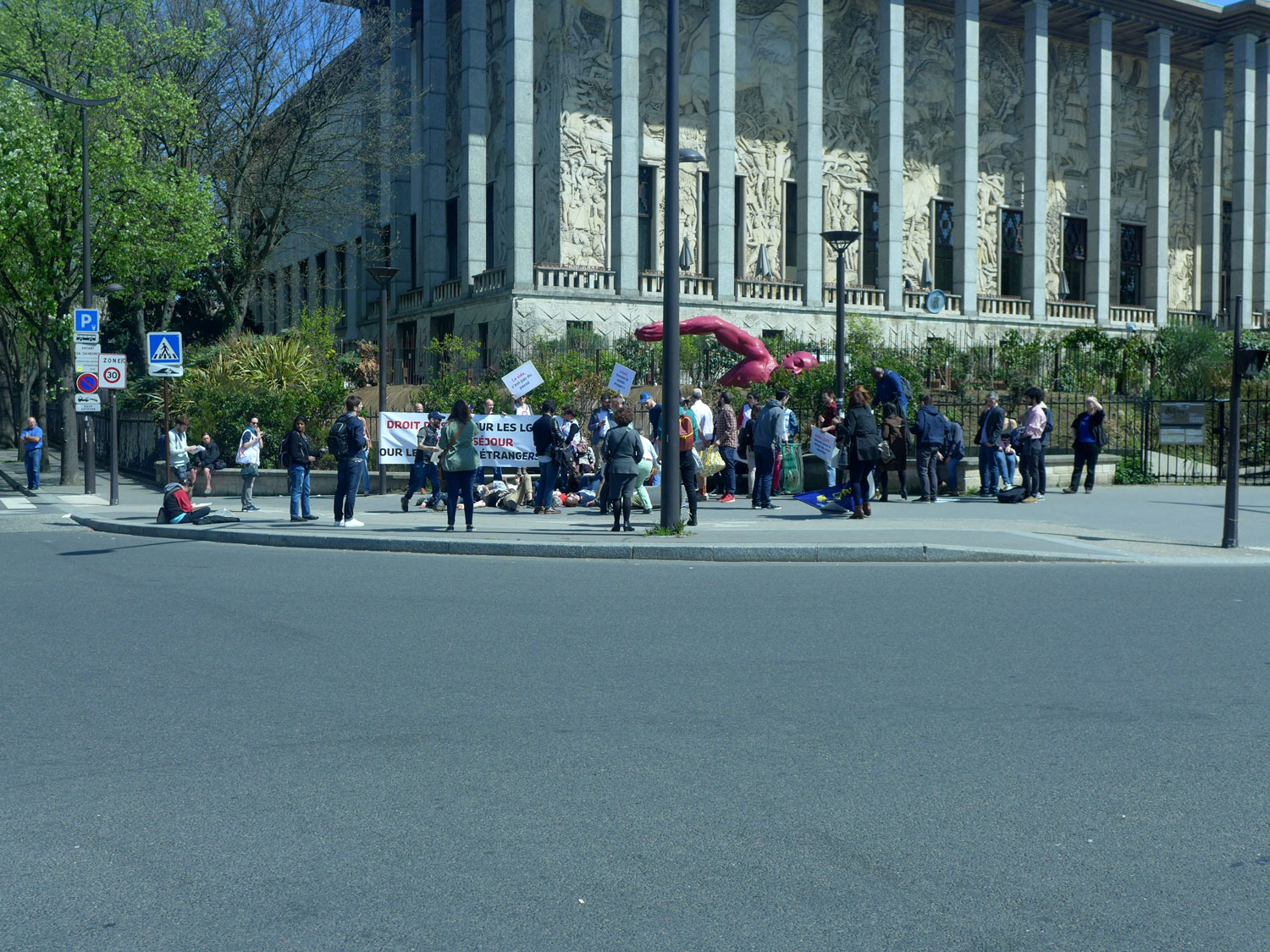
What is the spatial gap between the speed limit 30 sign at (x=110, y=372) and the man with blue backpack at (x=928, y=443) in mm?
14751

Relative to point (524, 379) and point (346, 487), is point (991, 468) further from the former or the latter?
point (346, 487)

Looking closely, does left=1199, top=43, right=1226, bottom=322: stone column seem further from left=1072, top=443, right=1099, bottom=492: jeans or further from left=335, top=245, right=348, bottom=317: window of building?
left=335, top=245, right=348, bottom=317: window of building

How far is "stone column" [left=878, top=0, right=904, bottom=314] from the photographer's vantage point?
3794 cm

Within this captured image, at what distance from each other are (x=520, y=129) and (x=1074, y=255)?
22.6m

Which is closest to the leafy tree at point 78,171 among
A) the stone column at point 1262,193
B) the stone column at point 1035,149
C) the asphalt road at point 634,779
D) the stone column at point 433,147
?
the stone column at point 433,147

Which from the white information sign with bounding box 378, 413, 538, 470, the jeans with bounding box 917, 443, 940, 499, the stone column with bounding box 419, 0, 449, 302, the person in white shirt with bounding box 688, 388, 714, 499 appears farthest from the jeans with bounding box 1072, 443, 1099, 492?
the stone column with bounding box 419, 0, 449, 302

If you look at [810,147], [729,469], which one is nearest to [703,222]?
[810,147]

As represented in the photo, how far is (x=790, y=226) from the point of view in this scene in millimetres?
40125

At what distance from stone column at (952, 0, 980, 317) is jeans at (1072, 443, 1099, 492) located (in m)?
18.7

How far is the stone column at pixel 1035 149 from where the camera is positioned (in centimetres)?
4022

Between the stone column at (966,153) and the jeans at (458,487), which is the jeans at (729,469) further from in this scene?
the stone column at (966,153)

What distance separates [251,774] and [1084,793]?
3.67m

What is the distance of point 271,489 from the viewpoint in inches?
934

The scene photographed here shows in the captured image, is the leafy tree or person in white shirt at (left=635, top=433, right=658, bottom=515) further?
the leafy tree
